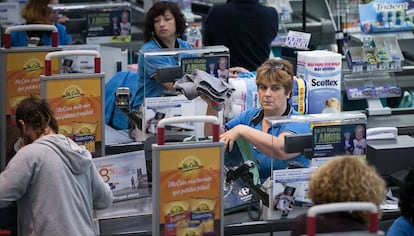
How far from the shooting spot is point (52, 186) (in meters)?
5.29

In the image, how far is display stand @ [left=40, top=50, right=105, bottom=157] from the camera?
19.7ft

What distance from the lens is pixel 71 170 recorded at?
17.5ft

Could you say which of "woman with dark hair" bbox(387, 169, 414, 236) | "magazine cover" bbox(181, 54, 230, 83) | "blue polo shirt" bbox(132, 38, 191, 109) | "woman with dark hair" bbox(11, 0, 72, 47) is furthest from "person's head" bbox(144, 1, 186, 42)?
"woman with dark hair" bbox(387, 169, 414, 236)

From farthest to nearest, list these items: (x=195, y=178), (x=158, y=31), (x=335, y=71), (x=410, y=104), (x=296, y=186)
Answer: (x=410, y=104) < (x=158, y=31) < (x=335, y=71) < (x=296, y=186) < (x=195, y=178)

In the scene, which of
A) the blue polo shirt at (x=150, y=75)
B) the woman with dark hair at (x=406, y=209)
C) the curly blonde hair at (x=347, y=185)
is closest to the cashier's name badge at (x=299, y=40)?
the blue polo shirt at (x=150, y=75)

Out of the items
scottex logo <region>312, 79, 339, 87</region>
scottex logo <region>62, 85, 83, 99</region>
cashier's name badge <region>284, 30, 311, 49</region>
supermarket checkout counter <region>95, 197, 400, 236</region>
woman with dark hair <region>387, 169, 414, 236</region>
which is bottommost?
supermarket checkout counter <region>95, 197, 400, 236</region>

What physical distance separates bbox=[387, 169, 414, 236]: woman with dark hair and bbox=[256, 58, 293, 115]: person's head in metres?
1.50

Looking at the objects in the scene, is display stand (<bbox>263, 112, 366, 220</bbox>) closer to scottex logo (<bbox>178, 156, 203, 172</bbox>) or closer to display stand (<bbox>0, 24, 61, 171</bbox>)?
scottex logo (<bbox>178, 156, 203, 172</bbox>)

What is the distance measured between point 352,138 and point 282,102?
526mm

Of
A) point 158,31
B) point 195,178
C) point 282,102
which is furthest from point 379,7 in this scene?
point 195,178

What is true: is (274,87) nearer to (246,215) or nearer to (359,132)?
(359,132)

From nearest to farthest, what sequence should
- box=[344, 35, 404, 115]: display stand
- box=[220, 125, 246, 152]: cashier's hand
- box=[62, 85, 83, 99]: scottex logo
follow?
box=[220, 125, 246, 152]: cashier's hand < box=[62, 85, 83, 99]: scottex logo < box=[344, 35, 404, 115]: display stand

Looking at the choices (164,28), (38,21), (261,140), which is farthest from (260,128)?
(38,21)

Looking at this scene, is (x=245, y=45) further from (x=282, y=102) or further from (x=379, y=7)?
(x=282, y=102)
